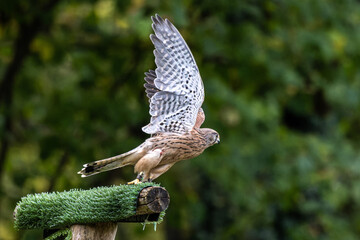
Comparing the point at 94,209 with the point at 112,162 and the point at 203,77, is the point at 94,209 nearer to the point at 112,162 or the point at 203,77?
the point at 112,162

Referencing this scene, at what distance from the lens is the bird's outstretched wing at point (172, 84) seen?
176 inches

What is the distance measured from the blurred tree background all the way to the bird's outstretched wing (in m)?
2.98

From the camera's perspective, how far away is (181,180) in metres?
12.6

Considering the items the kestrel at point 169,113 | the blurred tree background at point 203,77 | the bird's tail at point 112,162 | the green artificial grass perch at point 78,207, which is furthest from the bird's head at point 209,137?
the blurred tree background at point 203,77

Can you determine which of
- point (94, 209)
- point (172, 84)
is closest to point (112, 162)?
point (94, 209)

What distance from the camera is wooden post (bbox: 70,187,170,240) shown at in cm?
386

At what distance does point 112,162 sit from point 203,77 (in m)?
4.73

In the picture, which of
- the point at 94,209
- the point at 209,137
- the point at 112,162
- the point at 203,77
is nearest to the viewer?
the point at 94,209

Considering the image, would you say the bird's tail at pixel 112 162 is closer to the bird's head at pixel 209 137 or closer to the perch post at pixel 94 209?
the perch post at pixel 94 209

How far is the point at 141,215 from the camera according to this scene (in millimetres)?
4043

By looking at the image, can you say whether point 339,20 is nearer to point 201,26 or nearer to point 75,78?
point 201,26

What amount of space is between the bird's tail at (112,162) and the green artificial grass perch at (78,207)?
301 mm

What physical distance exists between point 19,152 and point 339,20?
5566 mm

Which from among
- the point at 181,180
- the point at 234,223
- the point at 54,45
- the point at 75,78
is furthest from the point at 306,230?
the point at 54,45
